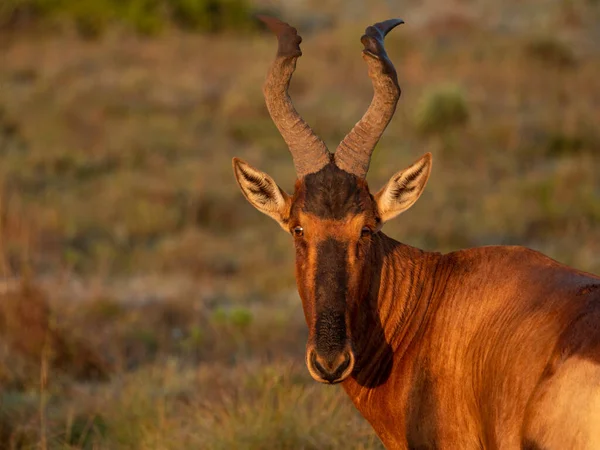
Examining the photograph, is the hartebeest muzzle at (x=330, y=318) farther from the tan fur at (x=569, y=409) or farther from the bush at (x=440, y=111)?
the bush at (x=440, y=111)

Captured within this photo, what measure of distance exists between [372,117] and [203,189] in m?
11.8

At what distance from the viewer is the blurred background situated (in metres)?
8.47

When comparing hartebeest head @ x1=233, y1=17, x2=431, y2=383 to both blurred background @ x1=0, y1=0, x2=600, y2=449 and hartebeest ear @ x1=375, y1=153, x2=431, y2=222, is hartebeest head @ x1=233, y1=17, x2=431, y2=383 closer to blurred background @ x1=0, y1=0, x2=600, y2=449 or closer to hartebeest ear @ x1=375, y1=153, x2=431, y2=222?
hartebeest ear @ x1=375, y1=153, x2=431, y2=222

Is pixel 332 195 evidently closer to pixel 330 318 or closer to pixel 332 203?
pixel 332 203

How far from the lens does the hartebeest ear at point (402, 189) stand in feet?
20.0

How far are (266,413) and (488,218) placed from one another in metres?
9.99

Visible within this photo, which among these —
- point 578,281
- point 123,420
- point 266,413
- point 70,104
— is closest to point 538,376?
point 578,281

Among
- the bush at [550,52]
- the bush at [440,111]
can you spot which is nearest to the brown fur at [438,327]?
the bush at [440,111]

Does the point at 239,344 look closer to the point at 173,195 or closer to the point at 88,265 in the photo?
the point at 88,265

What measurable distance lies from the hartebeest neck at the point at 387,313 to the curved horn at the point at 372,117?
0.51 metres

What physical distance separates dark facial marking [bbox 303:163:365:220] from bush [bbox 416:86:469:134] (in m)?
14.9

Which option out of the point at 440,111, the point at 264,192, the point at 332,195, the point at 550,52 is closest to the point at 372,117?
the point at 332,195

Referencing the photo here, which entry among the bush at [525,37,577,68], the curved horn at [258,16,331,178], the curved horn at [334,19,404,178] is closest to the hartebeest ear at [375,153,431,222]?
the curved horn at [334,19,404,178]

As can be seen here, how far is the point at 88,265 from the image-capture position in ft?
48.5
